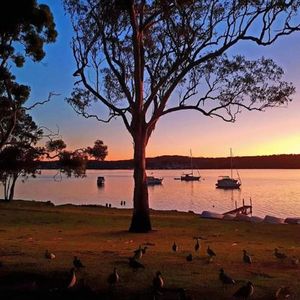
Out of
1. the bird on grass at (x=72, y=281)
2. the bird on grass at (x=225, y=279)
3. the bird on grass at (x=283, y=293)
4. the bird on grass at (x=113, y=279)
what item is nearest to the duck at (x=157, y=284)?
the bird on grass at (x=113, y=279)

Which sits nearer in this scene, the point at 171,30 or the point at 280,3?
the point at 280,3

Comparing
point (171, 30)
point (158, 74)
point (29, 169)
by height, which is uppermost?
point (171, 30)

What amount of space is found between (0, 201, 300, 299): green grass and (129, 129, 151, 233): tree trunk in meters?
0.55

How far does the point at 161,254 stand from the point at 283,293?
450cm

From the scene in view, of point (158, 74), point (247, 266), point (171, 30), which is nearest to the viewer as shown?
point (247, 266)

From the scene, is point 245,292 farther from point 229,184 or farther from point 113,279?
point 229,184

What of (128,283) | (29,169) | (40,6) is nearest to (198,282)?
(128,283)

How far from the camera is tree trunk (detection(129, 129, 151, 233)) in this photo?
19750 millimetres

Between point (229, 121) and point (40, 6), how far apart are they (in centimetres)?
953

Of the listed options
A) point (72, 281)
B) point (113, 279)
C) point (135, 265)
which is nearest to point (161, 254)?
point (135, 265)

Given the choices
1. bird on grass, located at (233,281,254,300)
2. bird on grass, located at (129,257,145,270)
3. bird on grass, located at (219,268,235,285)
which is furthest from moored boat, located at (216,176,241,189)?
bird on grass, located at (233,281,254,300)

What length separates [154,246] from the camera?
1530cm

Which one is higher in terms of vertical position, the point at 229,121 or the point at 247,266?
the point at 229,121

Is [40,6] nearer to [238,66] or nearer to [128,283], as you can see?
[238,66]
